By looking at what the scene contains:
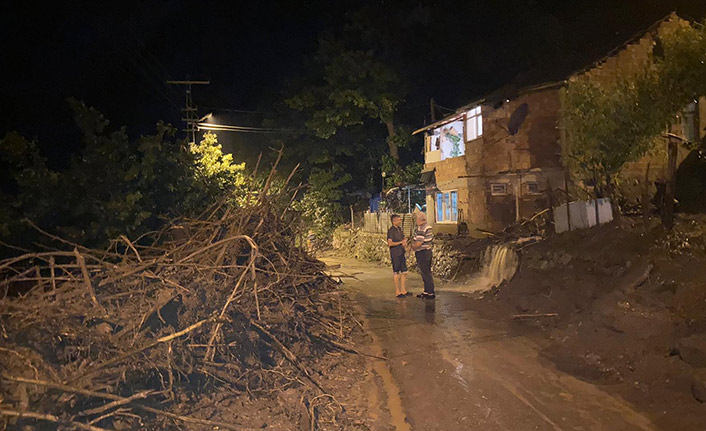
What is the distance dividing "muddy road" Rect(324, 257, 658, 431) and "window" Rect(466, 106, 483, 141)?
44.5 feet

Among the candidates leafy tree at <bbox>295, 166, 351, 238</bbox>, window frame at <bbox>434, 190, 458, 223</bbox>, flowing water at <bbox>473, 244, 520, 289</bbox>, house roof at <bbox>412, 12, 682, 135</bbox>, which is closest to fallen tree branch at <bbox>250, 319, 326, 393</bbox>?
flowing water at <bbox>473, 244, 520, 289</bbox>

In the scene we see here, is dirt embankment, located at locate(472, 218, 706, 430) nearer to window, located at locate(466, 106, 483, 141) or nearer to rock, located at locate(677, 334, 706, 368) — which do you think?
rock, located at locate(677, 334, 706, 368)

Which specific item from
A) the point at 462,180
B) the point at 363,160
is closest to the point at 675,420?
the point at 462,180

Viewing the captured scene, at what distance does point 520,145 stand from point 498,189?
1.98 metres

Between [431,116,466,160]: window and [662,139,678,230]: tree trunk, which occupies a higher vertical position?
[431,116,466,160]: window

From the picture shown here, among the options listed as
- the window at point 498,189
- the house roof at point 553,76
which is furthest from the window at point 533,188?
the house roof at point 553,76

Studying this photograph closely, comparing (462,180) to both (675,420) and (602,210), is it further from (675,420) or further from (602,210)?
(675,420)

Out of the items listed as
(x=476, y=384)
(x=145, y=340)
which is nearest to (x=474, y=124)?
(x=476, y=384)

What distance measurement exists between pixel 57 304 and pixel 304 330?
370cm

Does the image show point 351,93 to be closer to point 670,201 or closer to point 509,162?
point 509,162

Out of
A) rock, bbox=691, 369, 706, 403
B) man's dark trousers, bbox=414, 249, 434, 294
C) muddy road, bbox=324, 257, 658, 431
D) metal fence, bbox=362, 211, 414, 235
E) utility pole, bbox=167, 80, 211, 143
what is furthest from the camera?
utility pole, bbox=167, 80, 211, 143

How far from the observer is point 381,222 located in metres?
27.8

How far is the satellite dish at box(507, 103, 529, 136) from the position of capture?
21141 mm

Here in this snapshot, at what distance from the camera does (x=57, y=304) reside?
5.03 metres
